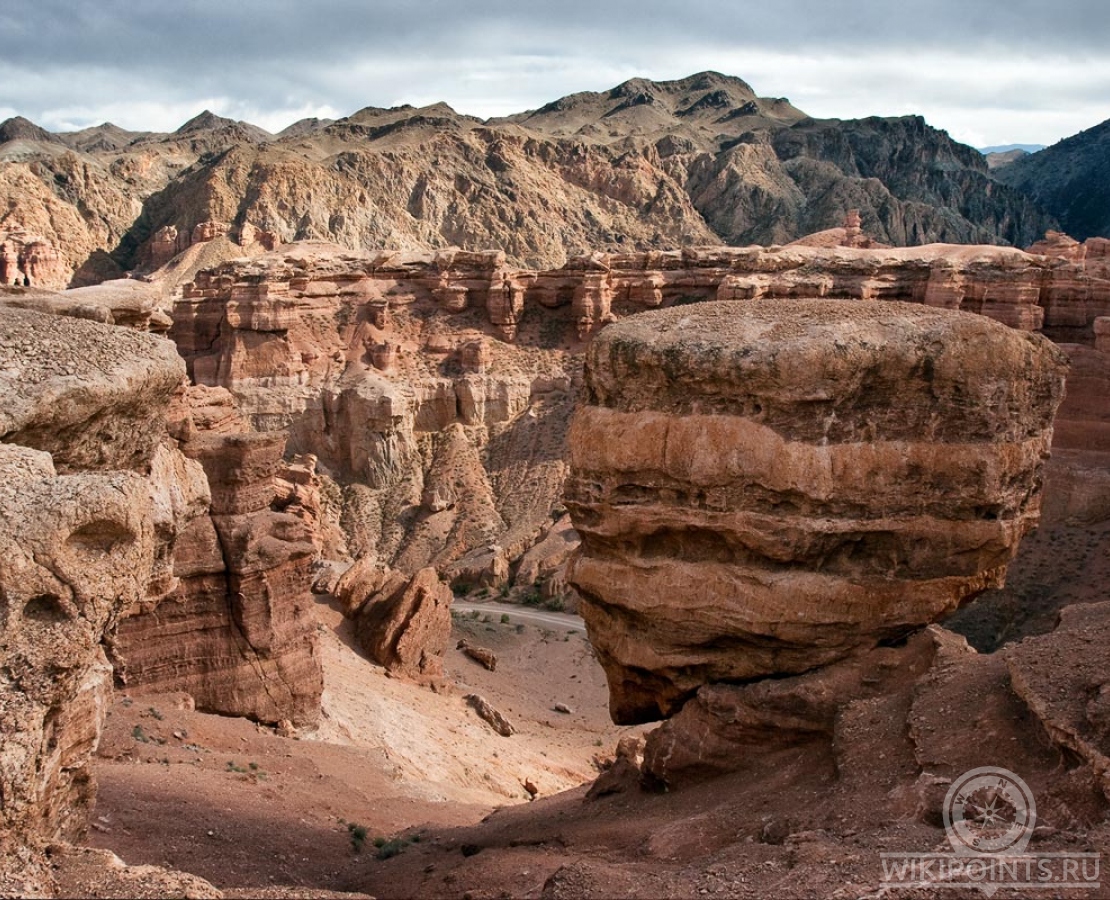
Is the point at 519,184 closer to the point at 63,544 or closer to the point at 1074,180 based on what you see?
the point at 1074,180

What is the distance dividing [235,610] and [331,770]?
13.9 ft

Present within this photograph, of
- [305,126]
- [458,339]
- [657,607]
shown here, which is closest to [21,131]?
[305,126]

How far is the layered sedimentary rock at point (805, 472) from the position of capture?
43.8 feet

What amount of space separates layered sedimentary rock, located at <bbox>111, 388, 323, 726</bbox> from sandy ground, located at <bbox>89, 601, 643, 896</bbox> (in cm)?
78

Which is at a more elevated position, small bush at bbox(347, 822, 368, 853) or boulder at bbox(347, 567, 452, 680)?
small bush at bbox(347, 822, 368, 853)

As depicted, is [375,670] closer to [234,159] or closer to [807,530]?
[807,530]

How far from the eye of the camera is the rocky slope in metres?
97.7

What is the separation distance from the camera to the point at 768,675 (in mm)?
14391

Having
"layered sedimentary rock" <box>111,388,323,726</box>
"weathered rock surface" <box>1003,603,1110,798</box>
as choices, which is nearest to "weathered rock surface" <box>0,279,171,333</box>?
"layered sedimentary rock" <box>111,388,323,726</box>

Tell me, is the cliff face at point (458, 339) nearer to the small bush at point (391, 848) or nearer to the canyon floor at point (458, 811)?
the canyon floor at point (458, 811)

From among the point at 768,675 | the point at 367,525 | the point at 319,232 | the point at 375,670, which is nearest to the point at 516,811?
the point at 768,675

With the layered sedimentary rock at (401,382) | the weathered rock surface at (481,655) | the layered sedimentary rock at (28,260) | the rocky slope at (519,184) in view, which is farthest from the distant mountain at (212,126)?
the weathered rock surface at (481,655)

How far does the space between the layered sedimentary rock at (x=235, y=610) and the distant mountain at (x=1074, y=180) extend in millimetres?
138473

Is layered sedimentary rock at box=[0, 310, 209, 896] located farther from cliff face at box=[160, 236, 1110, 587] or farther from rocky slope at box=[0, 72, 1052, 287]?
rocky slope at box=[0, 72, 1052, 287]
